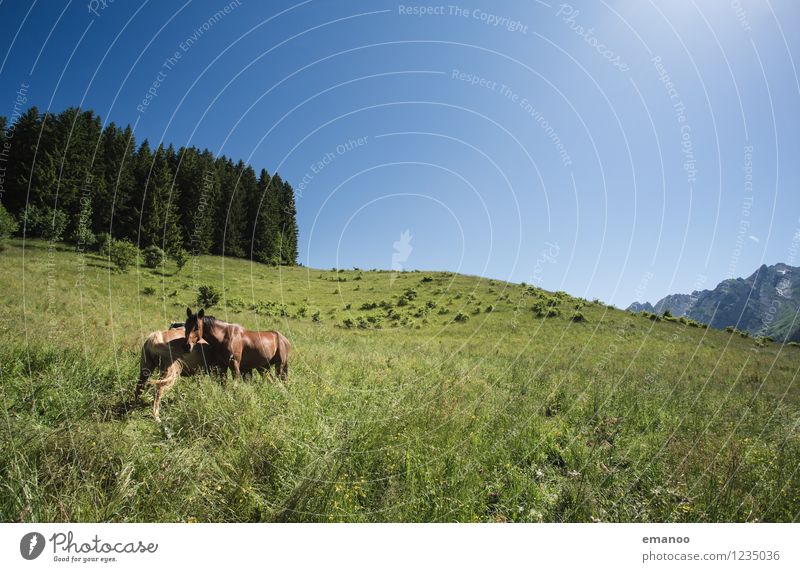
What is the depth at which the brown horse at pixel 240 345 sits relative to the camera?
6259 millimetres

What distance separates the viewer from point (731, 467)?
459 centimetres

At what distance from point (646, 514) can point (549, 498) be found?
3.86ft

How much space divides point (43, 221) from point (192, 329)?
47.5 meters

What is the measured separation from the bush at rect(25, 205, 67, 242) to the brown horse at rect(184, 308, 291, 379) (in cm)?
3826

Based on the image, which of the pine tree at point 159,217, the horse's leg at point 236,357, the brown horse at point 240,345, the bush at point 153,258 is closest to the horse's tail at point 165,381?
the brown horse at point 240,345

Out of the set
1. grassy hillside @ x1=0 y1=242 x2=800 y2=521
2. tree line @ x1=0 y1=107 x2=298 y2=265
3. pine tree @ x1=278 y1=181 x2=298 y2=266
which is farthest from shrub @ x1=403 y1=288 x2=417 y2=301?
grassy hillside @ x1=0 y1=242 x2=800 y2=521

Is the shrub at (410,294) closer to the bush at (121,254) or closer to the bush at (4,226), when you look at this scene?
the bush at (121,254)

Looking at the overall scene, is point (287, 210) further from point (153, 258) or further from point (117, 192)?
point (153, 258)

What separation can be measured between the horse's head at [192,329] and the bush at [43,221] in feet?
129

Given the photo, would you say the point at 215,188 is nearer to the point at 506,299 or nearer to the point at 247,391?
the point at 247,391

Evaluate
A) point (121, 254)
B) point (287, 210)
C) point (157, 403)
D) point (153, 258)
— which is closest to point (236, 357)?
point (157, 403)
